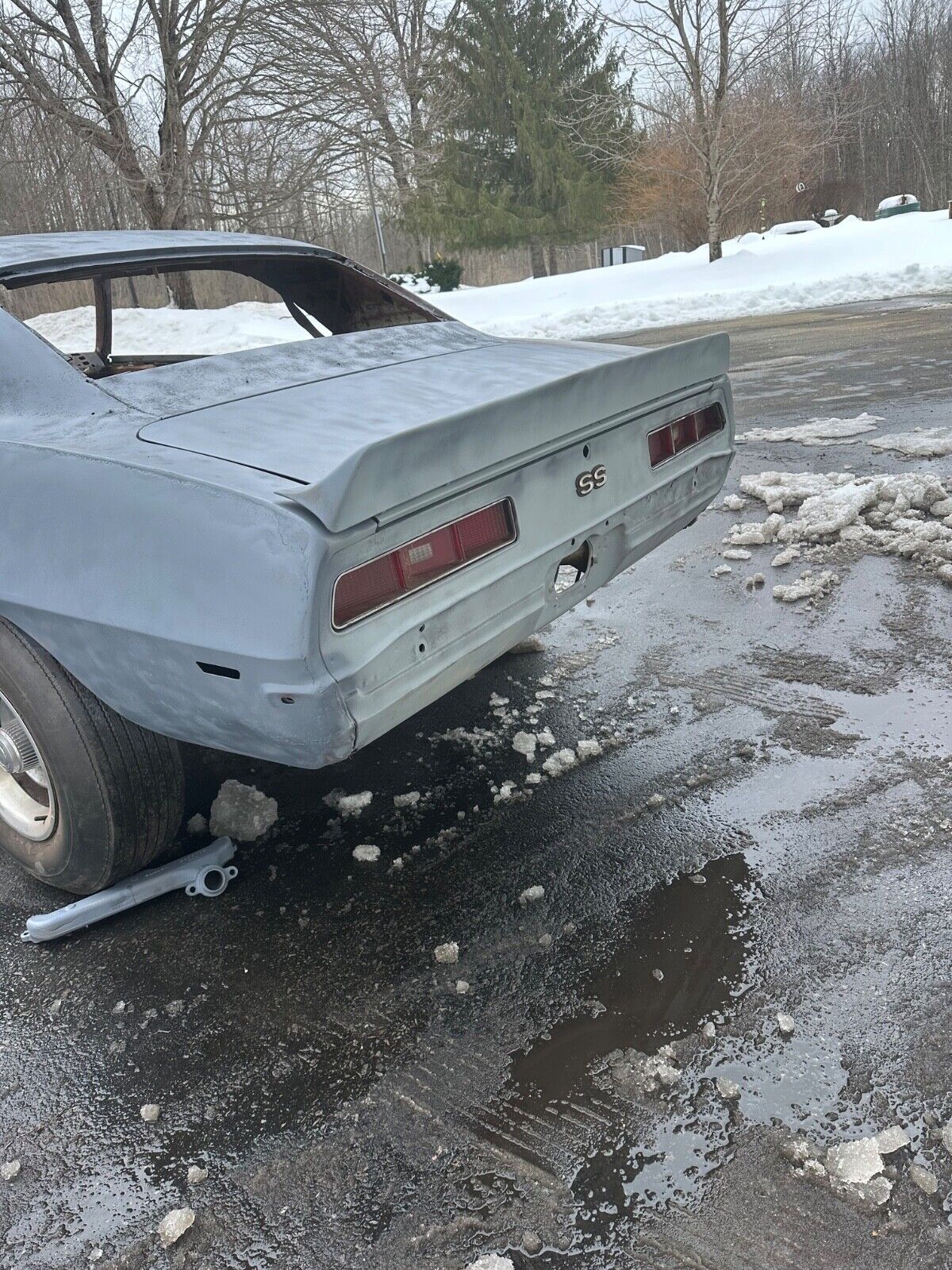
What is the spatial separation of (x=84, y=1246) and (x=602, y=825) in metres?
1.50

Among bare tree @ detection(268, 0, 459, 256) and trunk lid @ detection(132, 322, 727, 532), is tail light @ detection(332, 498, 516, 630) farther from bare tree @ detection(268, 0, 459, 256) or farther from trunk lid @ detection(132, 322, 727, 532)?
bare tree @ detection(268, 0, 459, 256)

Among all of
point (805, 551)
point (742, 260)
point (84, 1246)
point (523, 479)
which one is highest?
point (742, 260)

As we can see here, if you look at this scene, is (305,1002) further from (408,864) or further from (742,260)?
(742,260)

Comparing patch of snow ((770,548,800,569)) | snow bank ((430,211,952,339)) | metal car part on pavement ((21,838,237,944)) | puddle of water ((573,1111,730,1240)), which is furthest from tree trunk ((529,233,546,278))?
puddle of water ((573,1111,730,1240))

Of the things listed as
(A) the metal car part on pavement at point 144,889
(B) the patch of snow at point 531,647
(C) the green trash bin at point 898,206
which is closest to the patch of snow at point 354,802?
(A) the metal car part on pavement at point 144,889

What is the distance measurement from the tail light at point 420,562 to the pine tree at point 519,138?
3492 cm

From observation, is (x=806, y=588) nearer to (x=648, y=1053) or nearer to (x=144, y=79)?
(x=648, y=1053)

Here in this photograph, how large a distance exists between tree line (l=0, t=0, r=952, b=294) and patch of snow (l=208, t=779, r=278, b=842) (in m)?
19.5

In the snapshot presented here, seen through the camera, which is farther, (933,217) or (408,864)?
(933,217)

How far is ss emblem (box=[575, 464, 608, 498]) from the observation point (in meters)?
2.50

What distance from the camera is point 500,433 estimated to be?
85.7 inches

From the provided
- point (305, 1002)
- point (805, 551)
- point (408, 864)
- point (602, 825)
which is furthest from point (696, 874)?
point (805, 551)

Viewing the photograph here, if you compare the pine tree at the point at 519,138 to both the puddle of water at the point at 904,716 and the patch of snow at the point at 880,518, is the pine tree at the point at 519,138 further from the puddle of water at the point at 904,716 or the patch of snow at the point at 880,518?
the puddle of water at the point at 904,716

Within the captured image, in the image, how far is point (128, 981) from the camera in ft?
7.36
